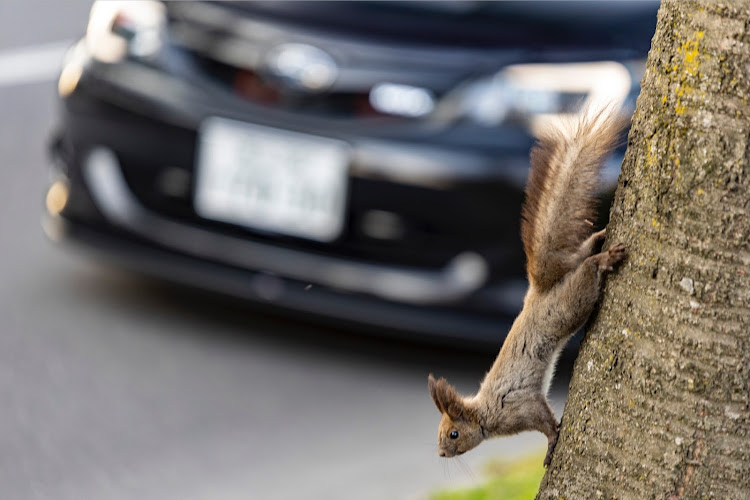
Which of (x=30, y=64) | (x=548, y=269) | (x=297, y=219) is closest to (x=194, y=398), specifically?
(x=297, y=219)

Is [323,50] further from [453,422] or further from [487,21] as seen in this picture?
[453,422]

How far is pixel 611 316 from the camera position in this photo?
2.06m

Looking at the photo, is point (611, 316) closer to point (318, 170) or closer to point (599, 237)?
point (599, 237)

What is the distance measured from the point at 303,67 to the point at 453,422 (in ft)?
7.80

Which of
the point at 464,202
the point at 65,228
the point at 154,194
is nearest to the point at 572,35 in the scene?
the point at 464,202

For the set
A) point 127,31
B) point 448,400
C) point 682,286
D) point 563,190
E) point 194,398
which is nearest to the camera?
point 682,286

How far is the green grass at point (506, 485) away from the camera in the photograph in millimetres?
3783

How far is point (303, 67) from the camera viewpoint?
455cm

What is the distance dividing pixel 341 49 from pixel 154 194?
3.10 ft

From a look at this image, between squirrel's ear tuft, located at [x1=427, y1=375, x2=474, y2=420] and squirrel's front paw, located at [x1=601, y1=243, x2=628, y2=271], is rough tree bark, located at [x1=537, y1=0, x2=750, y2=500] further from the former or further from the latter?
squirrel's ear tuft, located at [x1=427, y1=375, x2=474, y2=420]

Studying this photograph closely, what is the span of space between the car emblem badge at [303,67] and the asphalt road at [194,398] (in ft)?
3.24

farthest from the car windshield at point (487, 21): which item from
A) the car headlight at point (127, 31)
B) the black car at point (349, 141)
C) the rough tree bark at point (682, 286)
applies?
the rough tree bark at point (682, 286)

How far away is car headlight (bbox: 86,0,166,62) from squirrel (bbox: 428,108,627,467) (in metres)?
2.79

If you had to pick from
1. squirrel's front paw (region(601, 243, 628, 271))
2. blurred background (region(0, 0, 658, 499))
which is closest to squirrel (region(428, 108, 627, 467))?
squirrel's front paw (region(601, 243, 628, 271))
